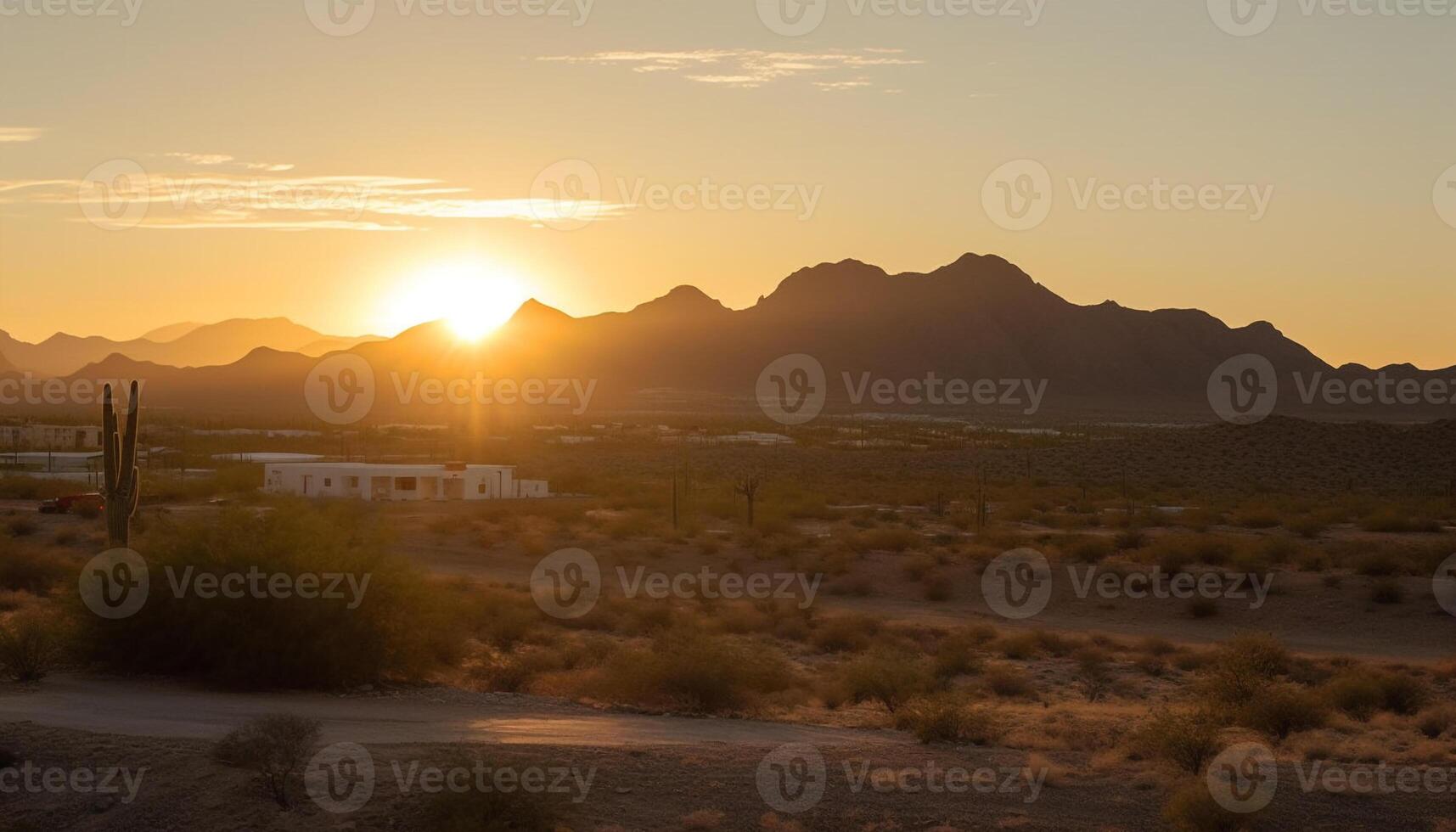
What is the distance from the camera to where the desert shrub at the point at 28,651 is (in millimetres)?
18844

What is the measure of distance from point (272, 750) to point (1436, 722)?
16.4 m

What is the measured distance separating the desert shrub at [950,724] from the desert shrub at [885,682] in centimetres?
205

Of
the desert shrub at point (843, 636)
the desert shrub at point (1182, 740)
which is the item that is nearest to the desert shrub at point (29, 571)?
the desert shrub at point (843, 636)

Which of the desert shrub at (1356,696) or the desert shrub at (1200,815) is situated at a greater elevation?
the desert shrub at (1200,815)

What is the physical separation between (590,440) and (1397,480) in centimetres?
6765

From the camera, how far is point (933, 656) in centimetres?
2769

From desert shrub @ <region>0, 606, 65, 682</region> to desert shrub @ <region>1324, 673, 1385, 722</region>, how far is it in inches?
765

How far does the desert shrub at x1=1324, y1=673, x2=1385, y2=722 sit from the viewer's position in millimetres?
21094

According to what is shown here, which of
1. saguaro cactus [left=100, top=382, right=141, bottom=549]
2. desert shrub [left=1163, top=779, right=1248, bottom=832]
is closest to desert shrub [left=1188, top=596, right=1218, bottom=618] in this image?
desert shrub [left=1163, top=779, right=1248, bottom=832]

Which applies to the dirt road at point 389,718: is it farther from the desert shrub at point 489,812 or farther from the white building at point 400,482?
the white building at point 400,482

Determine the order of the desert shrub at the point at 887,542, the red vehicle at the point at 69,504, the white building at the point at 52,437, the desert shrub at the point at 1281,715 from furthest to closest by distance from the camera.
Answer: the white building at the point at 52,437 → the red vehicle at the point at 69,504 → the desert shrub at the point at 887,542 → the desert shrub at the point at 1281,715

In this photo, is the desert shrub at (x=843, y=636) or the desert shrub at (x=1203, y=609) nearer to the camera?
the desert shrub at (x=843, y=636)

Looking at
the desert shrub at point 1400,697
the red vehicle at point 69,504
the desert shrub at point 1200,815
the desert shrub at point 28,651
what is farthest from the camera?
the red vehicle at point 69,504

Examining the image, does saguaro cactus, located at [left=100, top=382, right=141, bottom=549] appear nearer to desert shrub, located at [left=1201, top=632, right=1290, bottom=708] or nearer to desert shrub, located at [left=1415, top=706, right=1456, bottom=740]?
desert shrub, located at [left=1201, top=632, right=1290, bottom=708]
